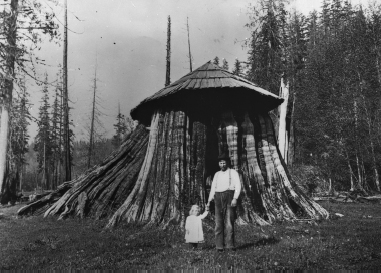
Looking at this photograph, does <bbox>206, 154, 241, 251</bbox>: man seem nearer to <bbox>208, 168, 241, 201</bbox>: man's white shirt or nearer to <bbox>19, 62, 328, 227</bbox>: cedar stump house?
<bbox>208, 168, 241, 201</bbox>: man's white shirt

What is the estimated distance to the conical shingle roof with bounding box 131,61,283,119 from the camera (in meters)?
10.2

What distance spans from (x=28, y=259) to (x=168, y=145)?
17.7ft

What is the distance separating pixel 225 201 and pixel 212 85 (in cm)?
465

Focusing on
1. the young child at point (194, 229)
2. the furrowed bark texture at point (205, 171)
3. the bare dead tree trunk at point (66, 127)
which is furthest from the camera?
the bare dead tree trunk at point (66, 127)

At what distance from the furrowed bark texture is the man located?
117 inches

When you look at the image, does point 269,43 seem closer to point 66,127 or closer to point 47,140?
point 66,127

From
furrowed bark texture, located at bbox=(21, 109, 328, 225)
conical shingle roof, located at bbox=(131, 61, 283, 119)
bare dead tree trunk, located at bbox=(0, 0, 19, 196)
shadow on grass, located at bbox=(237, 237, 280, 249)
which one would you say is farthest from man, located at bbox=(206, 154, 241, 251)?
bare dead tree trunk, located at bbox=(0, 0, 19, 196)

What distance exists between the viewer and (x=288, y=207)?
33.8 ft

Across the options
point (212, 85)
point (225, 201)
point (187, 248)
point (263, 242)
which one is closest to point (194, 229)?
point (187, 248)

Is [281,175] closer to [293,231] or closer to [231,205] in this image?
[293,231]

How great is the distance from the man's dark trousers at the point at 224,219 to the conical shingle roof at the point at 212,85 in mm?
4442

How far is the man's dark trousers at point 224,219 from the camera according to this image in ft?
20.7

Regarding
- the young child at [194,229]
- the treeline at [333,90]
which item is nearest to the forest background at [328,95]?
the treeline at [333,90]

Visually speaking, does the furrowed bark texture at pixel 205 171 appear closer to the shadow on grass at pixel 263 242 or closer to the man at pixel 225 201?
the shadow on grass at pixel 263 242
